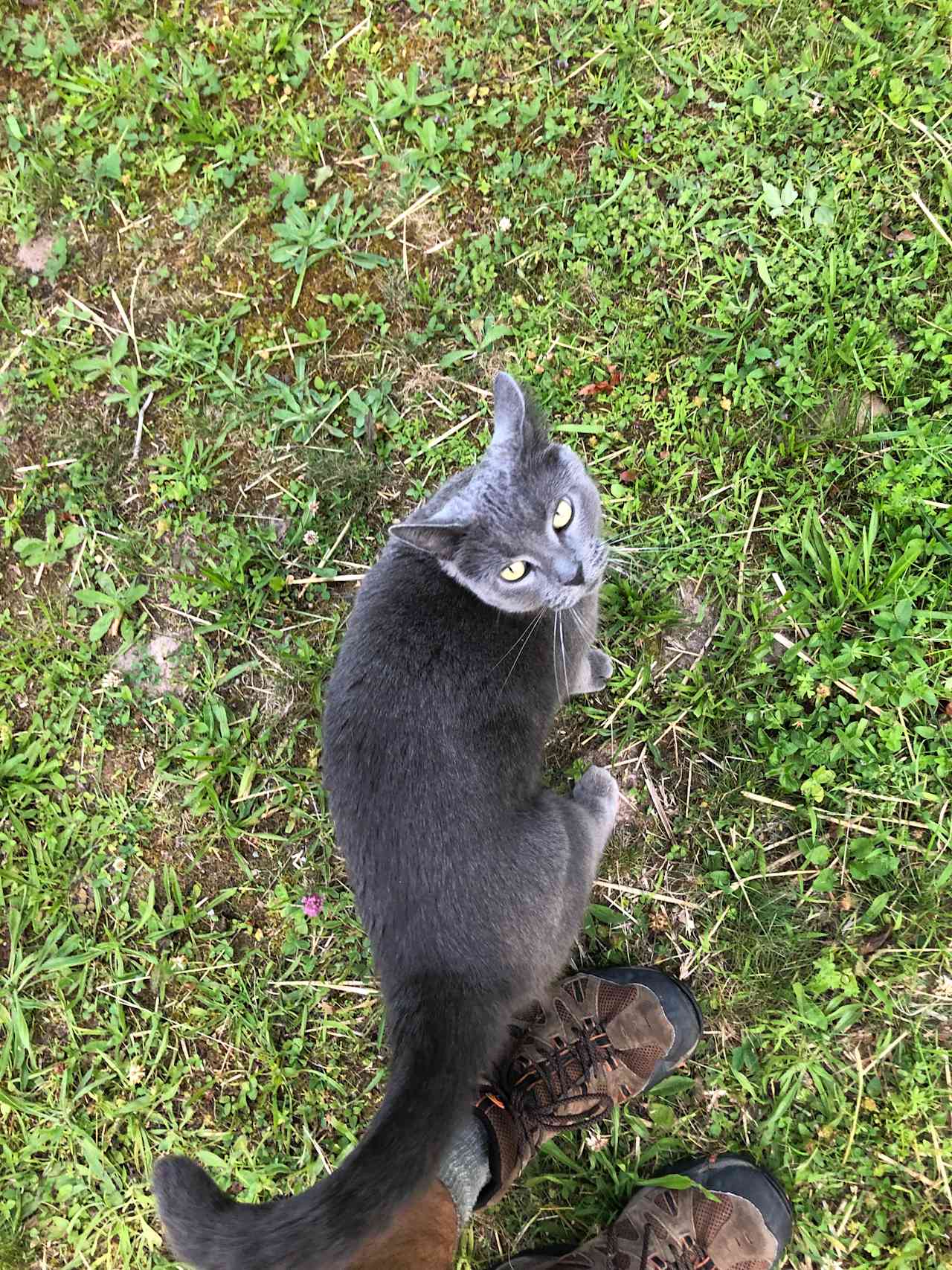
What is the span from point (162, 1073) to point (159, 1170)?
1.57m

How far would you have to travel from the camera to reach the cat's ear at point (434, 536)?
2.25 metres

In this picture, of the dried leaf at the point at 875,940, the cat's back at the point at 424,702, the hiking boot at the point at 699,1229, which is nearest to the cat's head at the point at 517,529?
the cat's back at the point at 424,702

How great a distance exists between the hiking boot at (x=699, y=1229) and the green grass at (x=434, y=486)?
Answer: 10 cm

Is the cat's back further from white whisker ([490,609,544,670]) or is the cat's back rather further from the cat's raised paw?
the cat's raised paw

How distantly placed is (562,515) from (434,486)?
0.95 m

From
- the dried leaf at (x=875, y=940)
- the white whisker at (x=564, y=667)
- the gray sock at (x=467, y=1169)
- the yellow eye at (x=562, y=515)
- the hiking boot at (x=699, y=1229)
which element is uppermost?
the yellow eye at (x=562, y=515)

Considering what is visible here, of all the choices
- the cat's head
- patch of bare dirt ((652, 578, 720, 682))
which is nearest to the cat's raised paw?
patch of bare dirt ((652, 578, 720, 682))

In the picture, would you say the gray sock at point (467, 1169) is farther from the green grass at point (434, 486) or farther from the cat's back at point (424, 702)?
the cat's back at point (424, 702)

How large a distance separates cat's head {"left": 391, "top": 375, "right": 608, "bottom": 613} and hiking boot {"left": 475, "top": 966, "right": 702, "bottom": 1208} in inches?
60.3

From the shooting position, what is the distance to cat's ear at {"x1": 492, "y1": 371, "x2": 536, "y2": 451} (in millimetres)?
2350

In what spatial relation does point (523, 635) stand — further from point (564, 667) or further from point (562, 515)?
point (562, 515)

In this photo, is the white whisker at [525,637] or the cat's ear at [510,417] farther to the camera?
the white whisker at [525,637]

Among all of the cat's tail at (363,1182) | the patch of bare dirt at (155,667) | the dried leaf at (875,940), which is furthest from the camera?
the patch of bare dirt at (155,667)

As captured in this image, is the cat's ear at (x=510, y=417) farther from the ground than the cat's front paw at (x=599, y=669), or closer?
farther from the ground
